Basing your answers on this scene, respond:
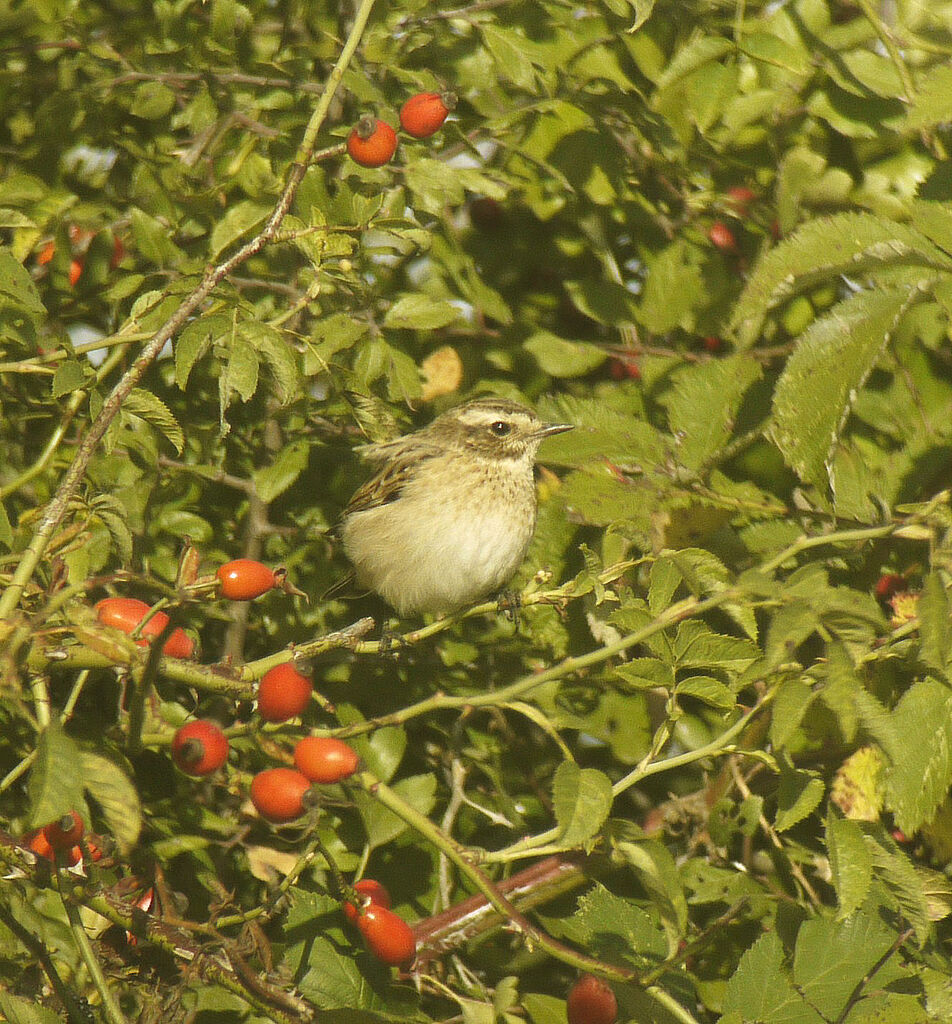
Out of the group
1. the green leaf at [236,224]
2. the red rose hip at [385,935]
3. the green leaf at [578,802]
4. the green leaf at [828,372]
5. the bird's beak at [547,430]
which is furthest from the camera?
the bird's beak at [547,430]

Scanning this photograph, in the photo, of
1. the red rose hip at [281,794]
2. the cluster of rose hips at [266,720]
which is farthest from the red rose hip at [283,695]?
the red rose hip at [281,794]

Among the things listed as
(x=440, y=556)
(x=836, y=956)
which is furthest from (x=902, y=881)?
(x=440, y=556)

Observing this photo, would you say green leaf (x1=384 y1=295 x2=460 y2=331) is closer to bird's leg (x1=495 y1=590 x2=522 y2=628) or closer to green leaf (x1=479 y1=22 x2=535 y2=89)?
green leaf (x1=479 y1=22 x2=535 y2=89)

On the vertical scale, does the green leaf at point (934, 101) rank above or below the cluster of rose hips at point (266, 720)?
above

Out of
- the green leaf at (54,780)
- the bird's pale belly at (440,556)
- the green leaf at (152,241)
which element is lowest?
the bird's pale belly at (440,556)

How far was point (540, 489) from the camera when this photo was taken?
3.89 m

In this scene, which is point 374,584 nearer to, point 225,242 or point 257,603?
point 257,603

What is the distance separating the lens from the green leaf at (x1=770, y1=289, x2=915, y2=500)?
88.7 inches

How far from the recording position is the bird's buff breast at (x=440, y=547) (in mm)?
4270

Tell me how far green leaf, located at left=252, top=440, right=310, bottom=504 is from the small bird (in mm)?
700

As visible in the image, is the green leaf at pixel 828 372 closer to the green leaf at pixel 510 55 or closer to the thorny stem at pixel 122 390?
the thorny stem at pixel 122 390

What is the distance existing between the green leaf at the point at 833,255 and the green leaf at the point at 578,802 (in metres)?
0.99

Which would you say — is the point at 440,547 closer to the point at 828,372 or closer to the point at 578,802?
the point at 828,372

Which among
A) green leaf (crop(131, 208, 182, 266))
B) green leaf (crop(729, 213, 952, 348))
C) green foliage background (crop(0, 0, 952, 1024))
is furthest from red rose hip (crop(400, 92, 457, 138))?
green leaf (crop(729, 213, 952, 348))
